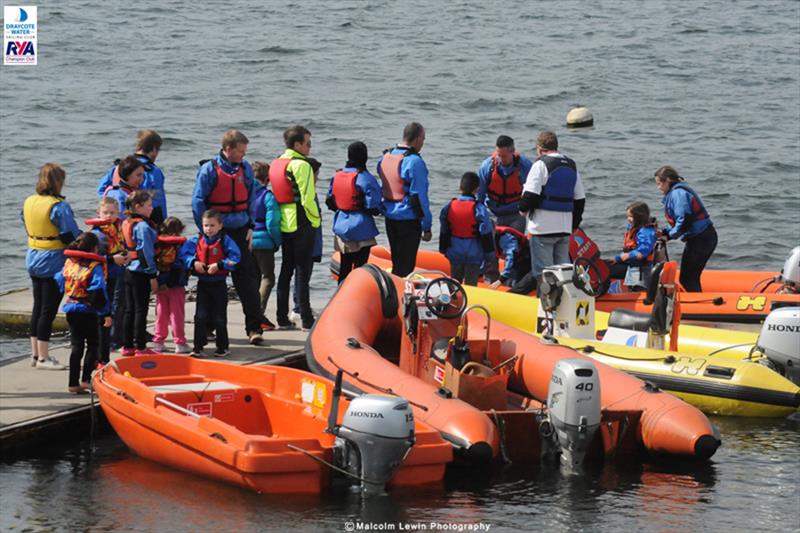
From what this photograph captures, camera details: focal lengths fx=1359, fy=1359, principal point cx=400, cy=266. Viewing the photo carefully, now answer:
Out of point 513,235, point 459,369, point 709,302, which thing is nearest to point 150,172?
point 459,369

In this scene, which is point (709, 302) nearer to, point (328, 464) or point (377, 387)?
point (377, 387)

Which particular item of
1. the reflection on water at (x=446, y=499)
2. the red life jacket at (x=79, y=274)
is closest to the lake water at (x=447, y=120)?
the reflection on water at (x=446, y=499)

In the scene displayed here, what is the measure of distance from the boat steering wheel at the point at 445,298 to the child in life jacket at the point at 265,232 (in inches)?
76.6

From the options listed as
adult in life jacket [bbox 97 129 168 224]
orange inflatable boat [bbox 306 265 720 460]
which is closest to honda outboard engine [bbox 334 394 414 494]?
orange inflatable boat [bbox 306 265 720 460]

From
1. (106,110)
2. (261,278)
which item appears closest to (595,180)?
(106,110)

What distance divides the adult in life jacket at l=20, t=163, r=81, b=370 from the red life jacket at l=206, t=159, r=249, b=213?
106 centimetres

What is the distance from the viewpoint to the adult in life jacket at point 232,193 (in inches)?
364

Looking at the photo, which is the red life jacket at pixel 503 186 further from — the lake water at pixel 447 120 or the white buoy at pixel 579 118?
the white buoy at pixel 579 118

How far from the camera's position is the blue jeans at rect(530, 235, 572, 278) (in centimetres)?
1072

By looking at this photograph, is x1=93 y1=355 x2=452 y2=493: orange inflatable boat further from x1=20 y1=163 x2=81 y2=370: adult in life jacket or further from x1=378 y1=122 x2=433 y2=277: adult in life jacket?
x1=378 y1=122 x2=433 y2=277: adult in life jacket

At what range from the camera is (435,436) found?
7102 mm

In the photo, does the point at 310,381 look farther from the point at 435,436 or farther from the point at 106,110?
→ the point at 106,110

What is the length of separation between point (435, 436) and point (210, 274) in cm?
256

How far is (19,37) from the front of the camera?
2848 cm
